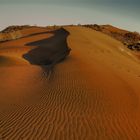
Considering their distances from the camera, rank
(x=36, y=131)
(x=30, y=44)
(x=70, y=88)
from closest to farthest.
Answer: (x=36, y=131) < (x=70, y=88) < (x=30, y=44)

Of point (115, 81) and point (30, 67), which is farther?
point (30, 67)

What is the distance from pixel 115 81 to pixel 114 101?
9.03ft

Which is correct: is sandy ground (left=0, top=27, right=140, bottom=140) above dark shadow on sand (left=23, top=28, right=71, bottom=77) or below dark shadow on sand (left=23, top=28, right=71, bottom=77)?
above

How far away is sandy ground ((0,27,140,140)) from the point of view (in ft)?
33.9

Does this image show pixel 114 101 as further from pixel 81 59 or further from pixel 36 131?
pixel 81 59

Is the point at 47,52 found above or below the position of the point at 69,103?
below

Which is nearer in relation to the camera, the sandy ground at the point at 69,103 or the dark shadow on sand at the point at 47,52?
the sandy ground at the point at 69,103

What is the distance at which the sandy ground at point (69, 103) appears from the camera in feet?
33.9

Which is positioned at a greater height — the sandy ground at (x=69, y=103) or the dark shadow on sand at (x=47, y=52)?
the sandy ground at (x=69, y=103)

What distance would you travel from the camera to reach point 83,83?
14938mm

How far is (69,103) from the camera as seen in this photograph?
41.7ft

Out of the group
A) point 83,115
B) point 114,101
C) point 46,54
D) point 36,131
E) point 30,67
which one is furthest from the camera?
point 46,54

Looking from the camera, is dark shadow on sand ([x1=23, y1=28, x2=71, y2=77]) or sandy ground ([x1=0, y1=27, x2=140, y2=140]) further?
dark shadow on sand ([x1=23, y1=28, x2=71, y2=77])

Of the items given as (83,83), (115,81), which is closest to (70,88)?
(83,83)
